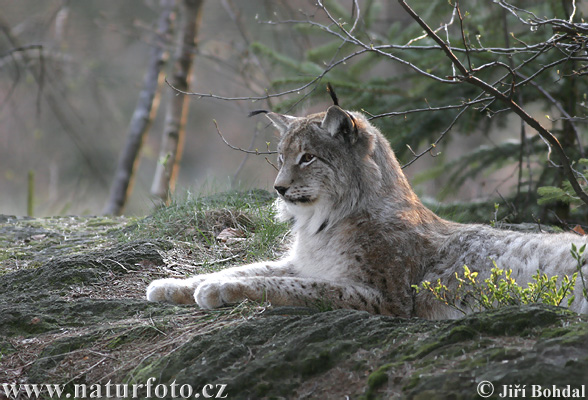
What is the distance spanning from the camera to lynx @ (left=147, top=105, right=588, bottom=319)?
3.32 m

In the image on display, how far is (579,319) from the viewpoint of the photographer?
7.48 feet

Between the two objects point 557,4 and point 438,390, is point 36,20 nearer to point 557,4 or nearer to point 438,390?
point 557,4

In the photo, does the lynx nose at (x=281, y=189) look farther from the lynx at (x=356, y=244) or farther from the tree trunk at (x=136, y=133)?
the tree trunk at (x=136, y=133)

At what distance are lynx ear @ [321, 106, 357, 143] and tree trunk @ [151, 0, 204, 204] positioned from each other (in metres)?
4.86

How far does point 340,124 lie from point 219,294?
1.42 metres

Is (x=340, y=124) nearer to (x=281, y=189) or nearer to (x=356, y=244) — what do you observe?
(x=281, y=189)

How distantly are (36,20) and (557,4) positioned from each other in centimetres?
690

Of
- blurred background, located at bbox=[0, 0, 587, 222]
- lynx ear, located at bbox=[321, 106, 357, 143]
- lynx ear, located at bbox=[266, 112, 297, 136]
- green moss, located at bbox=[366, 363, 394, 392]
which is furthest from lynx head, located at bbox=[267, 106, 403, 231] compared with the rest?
green moss, located at bbox=[366, 363, 394, 392]

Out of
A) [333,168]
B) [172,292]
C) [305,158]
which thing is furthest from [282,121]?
[172,292]

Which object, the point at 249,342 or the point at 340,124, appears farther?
the point at 340,124

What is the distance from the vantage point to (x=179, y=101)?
8742 millimetres

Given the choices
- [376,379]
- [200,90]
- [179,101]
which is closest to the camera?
[376,379]

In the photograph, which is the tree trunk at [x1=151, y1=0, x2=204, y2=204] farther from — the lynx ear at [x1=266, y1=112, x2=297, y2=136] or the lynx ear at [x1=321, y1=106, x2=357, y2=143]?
the lynx ear at [x1=321, y1=106, x2=357, y2=143]

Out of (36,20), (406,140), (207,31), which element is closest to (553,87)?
(406,140)
